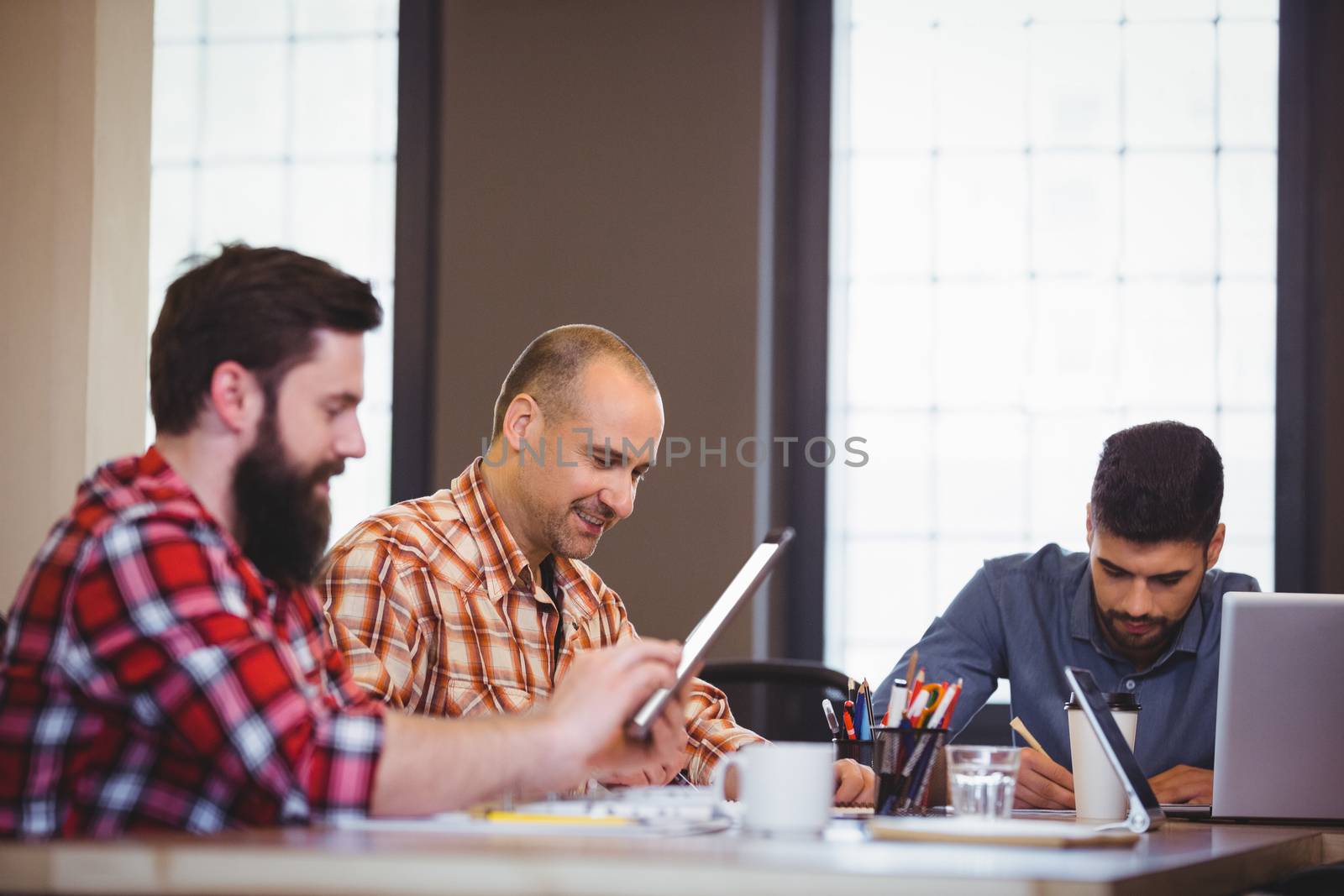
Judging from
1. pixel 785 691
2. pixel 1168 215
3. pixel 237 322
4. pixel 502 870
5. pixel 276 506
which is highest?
pixel 1168 215

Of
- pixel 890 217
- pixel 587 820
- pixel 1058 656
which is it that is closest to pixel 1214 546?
pixel 1058 656

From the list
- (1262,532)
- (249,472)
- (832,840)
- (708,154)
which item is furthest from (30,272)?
(1262,532)

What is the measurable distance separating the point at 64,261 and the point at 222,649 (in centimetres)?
201

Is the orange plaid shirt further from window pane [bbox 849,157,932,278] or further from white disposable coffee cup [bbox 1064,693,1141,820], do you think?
window pane [bbox 849,157,932,278]

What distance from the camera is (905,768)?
4.95ft

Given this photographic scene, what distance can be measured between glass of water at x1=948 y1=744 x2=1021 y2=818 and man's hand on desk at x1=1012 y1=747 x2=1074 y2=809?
49 centimetres

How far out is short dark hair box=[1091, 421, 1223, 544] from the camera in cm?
214

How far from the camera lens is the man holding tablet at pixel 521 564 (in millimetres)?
1956

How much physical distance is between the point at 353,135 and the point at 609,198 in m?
0.77

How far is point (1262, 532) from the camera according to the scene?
11.1 feet

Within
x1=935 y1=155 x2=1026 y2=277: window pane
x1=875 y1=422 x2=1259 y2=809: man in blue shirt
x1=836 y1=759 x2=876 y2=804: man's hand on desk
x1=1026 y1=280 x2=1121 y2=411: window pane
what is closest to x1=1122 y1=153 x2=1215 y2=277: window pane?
x1=1026 y1=280 x2=1121 y2=411: window pane

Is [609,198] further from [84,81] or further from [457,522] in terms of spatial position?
[457,522]

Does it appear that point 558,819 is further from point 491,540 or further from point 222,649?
point 491,540

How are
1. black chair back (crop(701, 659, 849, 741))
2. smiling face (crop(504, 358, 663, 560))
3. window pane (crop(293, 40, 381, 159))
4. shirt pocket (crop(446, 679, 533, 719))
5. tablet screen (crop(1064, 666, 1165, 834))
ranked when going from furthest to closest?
window pane (crop(293, 40, 381, 159)), black chair back (crop(701, 659, 849, 741)), smiling face (crop(504, 358, 663, 560)), shirt pocket (crop(446, 679, 533, 719)), tablet screen (crop(1064, 666, 1165, 834))
